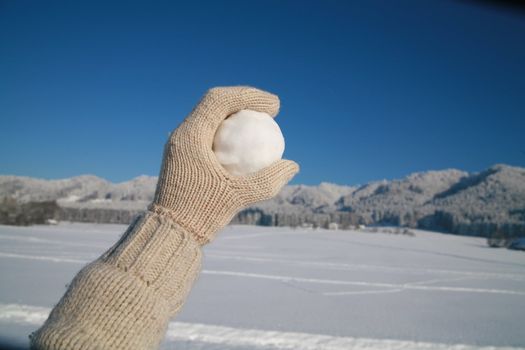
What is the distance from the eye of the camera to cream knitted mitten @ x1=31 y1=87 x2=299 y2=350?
2.30 ft

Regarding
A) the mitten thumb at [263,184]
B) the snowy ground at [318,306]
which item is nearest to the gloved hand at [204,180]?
the mitten thumb at [263,184]

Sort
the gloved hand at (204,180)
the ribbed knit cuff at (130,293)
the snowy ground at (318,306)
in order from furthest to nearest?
1. the snowy ground at (318,306)
2. the gloved hand at (204,180)
3. the ribbed knit cuff at (130,293)

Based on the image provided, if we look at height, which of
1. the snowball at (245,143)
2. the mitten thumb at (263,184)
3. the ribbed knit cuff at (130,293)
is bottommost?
the ribbed knit cuff at (130,293)

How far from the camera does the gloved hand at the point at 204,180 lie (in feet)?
2.83

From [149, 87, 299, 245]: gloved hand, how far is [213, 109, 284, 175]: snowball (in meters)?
0.03

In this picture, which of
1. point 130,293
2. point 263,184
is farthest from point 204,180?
point 130,293

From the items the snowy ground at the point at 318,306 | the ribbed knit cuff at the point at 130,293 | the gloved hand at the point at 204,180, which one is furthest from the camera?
the snowy ground at the point at 318,306

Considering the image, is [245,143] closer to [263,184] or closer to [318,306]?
[263,184]

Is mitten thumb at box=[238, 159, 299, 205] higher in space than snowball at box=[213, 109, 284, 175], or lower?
lower

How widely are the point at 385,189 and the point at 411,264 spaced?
9910cm

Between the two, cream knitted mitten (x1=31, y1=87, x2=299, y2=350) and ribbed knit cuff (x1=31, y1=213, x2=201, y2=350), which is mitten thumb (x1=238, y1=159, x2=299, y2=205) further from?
ribbed knit cuff (x1=31, y1=213, x2=201, y2=350)

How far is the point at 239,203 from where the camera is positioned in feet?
3.05

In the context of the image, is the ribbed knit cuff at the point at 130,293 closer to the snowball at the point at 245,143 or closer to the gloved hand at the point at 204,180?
the gloved hand at the point at 204,180

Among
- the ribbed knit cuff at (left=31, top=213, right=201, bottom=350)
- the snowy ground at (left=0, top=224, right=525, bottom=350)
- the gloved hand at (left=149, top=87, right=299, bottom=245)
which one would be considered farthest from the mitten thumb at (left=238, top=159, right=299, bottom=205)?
the snowy ground at (left=0, top=224, right=525, bottom=350)
